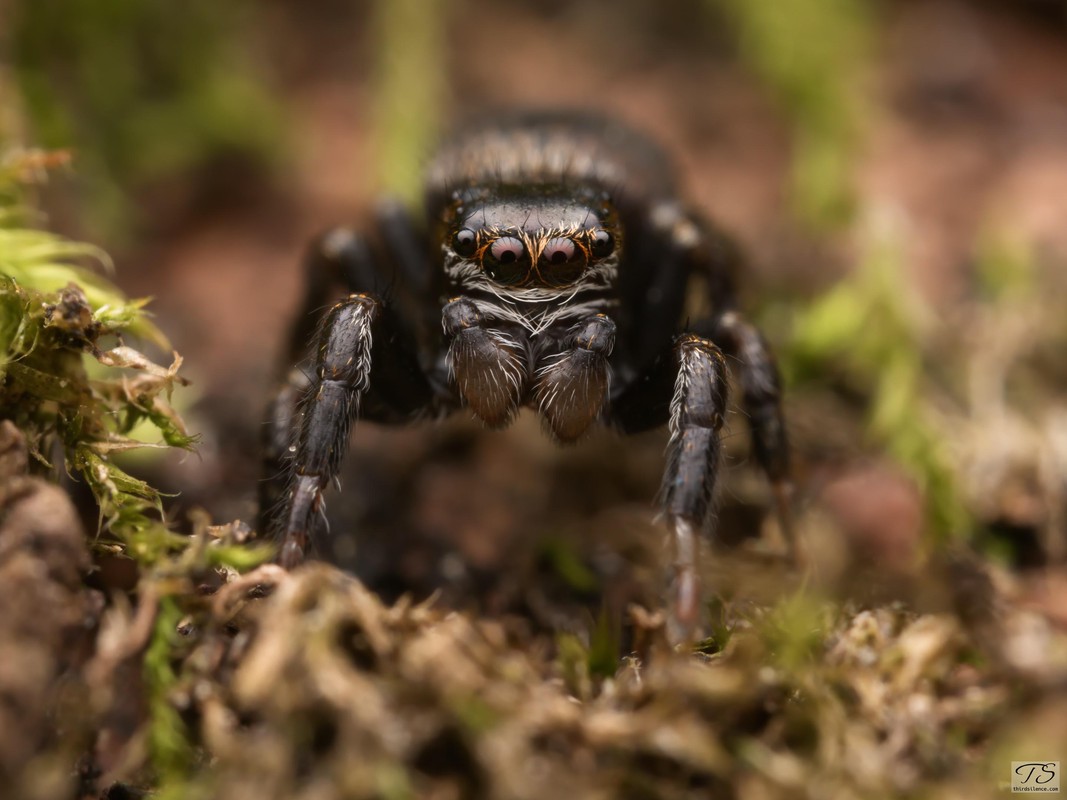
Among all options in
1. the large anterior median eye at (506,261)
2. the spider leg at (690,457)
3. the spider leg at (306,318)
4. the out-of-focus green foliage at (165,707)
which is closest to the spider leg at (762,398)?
Result: the spider leg at (690,457)

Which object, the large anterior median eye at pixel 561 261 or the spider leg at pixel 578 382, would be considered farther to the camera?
the large anterior median eye at pixel 561 261

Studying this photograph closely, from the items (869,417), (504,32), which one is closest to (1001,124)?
(869,417)

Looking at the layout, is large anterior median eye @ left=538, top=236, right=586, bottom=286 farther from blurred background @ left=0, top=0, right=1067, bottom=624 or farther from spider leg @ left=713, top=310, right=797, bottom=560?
blurred background @ left=0, top=0, right=1067, bottom=624

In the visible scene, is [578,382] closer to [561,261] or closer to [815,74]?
[561,261]

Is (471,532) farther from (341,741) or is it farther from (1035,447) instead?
(1035,447)

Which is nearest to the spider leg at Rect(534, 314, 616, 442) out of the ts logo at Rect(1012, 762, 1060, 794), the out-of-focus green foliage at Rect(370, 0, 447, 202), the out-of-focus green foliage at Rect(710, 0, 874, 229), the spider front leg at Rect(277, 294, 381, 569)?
the spider front leg at Rect(277, 294, 381, 569)

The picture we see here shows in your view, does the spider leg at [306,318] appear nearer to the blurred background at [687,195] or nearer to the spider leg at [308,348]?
the spider leg at [308,348]
